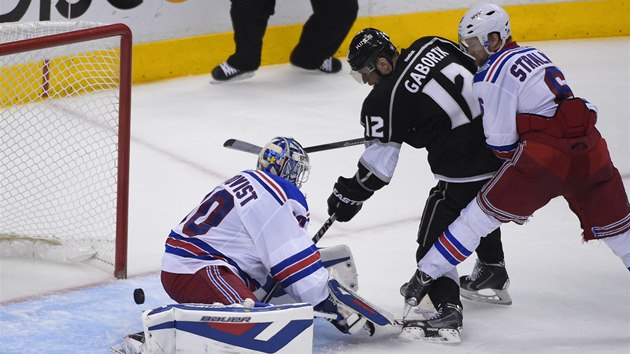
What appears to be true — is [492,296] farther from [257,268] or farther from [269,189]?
[269,189]

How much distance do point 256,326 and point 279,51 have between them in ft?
13.3

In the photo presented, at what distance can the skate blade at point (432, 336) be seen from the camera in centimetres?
336

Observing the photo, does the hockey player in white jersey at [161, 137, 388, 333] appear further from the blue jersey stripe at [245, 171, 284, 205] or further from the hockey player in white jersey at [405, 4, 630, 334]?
the hockey player in white jersey at [405, 4, 630, 334]

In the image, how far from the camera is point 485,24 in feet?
11.1

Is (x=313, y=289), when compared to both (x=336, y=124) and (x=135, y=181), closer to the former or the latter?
(x=135, y=181)

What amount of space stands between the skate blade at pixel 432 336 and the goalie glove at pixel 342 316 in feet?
0.61

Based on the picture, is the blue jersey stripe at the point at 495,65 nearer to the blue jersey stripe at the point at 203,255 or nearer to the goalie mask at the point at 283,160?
the goalie mask at the point at 283,160

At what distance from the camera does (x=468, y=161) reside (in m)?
3.40

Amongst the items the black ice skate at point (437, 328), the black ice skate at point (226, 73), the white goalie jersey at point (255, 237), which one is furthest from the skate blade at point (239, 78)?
the white goalie jersey at point (255, 237)

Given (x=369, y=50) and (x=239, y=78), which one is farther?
(x=239, y=78)

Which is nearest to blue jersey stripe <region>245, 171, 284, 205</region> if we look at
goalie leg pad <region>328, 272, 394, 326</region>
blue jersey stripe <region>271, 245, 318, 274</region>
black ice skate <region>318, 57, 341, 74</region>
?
blue jersey stripe <region>271, 245, 318, 274</region>

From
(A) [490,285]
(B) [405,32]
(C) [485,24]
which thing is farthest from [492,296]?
(B) [405,32]

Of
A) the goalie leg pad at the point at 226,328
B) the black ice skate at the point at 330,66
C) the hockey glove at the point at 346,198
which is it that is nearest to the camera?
the goalie leg pad at the point at 226,328

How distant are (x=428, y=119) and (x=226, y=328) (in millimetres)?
932
